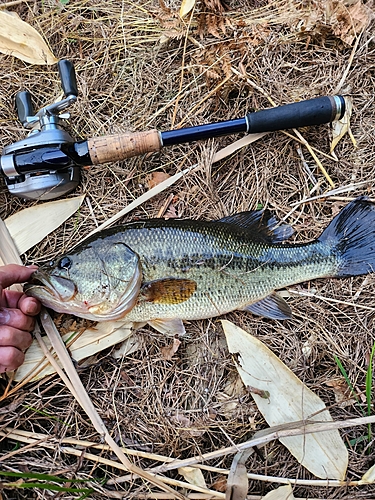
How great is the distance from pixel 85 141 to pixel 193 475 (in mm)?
2430

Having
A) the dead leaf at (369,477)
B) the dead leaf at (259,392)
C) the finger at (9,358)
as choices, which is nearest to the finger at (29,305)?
the finger at (9,358)

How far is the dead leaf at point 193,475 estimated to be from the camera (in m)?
2.75

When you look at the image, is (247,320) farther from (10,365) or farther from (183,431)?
(10,365)

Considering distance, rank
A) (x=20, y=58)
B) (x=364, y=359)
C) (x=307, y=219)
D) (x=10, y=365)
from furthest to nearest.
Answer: (x=20, y=58) < (x=307, y=219) < (x=364, y=359) < (x=10, y=365)

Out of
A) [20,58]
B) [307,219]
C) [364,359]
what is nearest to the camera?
[364,359]

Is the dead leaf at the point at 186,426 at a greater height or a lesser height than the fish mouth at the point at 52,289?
lesser

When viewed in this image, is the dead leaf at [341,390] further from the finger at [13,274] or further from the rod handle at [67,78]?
the rod handle at [67,78]

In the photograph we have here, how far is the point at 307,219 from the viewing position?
10.3 ft

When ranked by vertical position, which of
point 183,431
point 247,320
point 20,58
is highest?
point 20,58

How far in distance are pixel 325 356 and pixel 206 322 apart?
0.89 meters

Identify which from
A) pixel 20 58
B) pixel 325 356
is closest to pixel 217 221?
pixel 325 356

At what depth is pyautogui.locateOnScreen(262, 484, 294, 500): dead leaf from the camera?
8.68 feet

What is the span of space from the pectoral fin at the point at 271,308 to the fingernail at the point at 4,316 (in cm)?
163

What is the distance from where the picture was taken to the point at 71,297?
2.73 m
